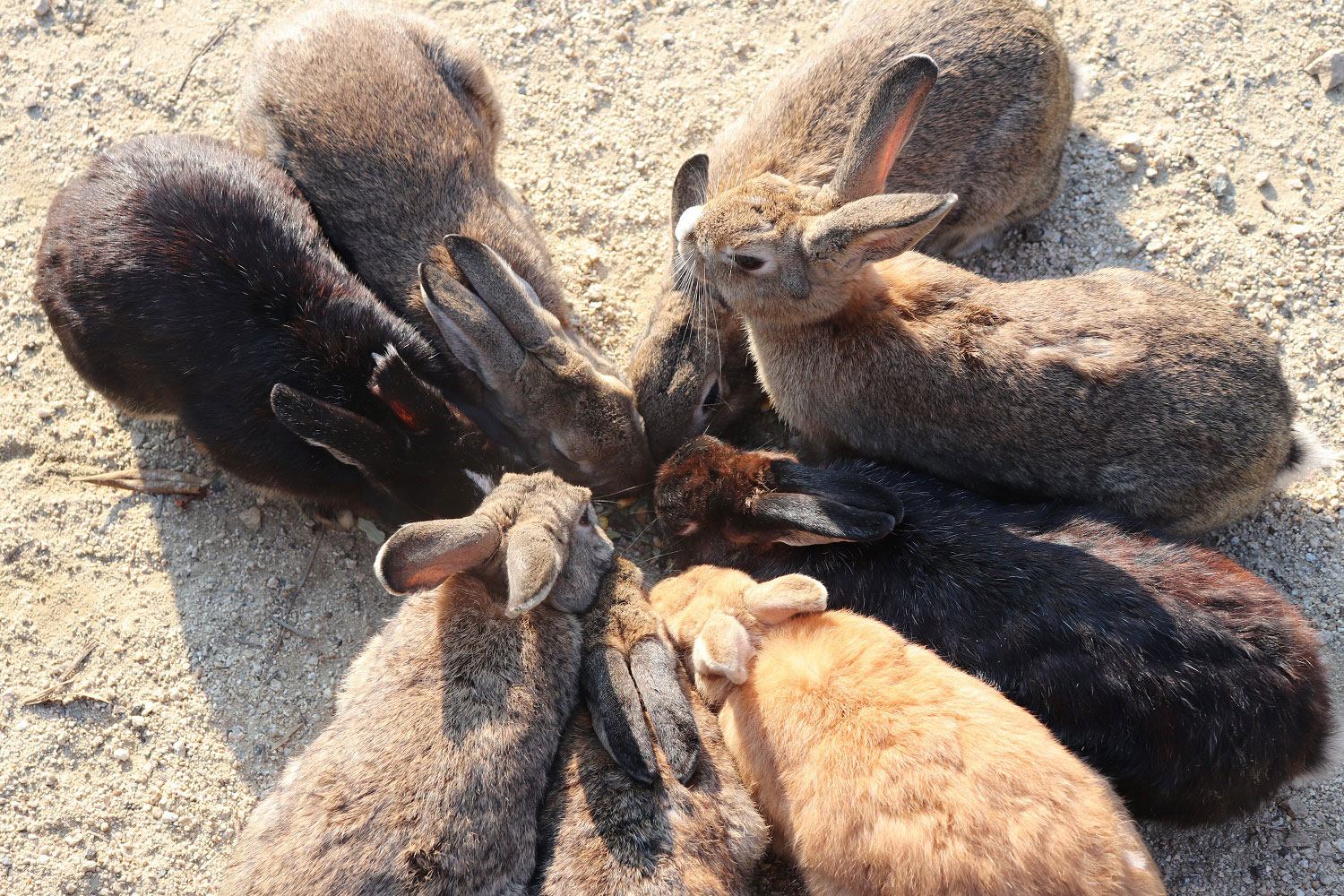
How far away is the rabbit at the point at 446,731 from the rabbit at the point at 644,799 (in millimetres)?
171

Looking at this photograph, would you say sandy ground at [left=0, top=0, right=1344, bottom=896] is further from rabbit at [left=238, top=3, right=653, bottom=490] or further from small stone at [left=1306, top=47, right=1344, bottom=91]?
rabbit at [left=238, top=3, right=653, bottom=490]

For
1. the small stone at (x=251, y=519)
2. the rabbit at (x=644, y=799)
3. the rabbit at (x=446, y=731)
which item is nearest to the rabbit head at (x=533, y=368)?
the rabbit at (x=446, y=731)

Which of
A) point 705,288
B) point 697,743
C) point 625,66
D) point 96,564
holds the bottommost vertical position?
point 96,564

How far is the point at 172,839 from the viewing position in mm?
5633

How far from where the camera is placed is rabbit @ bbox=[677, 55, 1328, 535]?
521 cm

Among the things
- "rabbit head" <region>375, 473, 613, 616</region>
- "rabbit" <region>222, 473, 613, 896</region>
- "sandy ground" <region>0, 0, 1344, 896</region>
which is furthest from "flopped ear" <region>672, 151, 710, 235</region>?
"rabbit" <region>222, 473, 613, 896</region>

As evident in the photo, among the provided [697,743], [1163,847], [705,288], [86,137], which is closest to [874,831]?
[697,743]

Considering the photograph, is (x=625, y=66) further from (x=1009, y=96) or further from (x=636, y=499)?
(x=636, y=499)

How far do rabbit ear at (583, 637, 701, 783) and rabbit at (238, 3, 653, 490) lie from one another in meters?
1.52

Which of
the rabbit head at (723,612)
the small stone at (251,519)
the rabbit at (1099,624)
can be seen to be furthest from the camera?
the small stone at (251,519)

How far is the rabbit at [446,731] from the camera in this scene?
4.41 m

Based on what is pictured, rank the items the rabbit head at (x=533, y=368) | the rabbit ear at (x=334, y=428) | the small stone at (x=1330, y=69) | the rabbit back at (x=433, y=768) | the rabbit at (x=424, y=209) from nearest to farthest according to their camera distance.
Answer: the rabbit back at (x=433, y=768), the rabbit ear at (x=334, y=428), the rabbit head at (x=533, y=368), the rabbit at (x=424, y=209), the small stone at (x=1330, y=69)

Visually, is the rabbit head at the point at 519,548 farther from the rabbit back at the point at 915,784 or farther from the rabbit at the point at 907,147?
the rabbit back at the point at 915,784

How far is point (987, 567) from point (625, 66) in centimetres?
469
